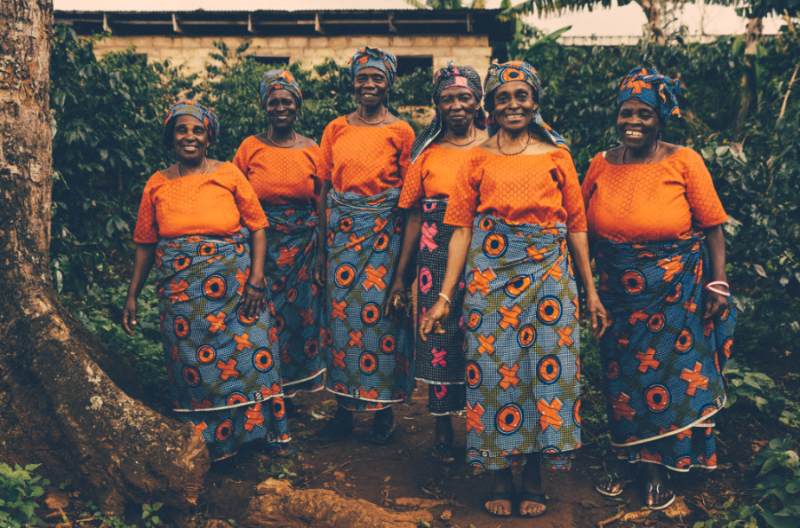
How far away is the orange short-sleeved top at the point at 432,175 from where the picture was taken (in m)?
3.27

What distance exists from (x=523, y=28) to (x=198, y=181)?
1190cm

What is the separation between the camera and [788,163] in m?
3.93

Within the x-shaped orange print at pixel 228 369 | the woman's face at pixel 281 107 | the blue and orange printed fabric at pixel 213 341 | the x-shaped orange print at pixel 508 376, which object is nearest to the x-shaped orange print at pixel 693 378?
the x-shaped orange print at pixel 508 376

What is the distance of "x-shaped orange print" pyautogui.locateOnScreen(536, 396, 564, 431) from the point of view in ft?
9.21

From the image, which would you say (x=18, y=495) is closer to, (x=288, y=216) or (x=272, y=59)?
(x=288, y=216)

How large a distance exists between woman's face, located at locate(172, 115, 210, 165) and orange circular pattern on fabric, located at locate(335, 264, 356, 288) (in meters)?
1.00

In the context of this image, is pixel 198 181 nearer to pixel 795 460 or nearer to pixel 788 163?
pixel 795 460

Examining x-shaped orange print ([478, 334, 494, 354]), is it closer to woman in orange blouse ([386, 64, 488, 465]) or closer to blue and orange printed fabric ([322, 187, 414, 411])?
woman in orange blouse ([386, 64, 488, 465])

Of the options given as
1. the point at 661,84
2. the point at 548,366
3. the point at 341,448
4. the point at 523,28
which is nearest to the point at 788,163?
the point at 661,84

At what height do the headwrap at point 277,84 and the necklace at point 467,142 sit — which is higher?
Answer: the headwrap at point 277,84

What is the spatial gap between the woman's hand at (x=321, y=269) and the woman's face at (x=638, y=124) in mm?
1875

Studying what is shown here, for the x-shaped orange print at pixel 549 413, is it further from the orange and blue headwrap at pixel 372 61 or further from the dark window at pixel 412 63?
the dark window at pixel 412 63

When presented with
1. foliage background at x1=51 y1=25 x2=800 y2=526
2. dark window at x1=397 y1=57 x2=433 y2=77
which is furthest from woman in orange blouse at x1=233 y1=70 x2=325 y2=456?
dark window at x1=397 y1=57 x2=433 y2=77

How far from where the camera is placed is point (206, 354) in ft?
10.6
